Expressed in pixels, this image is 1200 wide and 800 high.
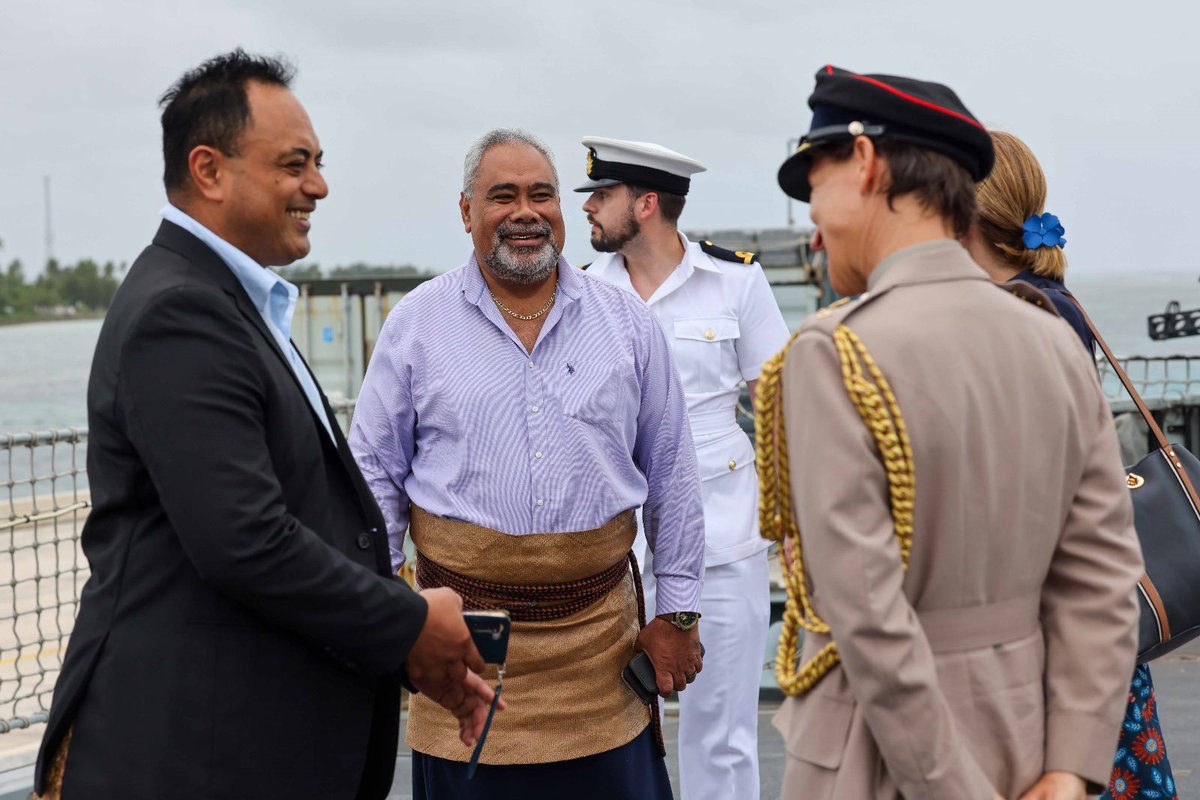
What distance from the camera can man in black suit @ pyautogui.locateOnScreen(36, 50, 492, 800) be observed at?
2.12 metres

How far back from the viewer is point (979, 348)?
1939mm

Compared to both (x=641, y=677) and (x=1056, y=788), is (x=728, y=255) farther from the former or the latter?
(x=1056, y=788)

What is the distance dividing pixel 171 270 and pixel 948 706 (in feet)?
4.52

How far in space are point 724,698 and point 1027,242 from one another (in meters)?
1.76

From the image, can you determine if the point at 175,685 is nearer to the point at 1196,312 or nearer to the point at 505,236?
the point at 505,236

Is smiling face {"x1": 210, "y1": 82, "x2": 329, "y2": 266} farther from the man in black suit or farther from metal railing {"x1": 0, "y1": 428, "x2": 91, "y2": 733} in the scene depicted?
metal railing {"x1": 0, "y1": 428, "x2": 91, "y2": 733}

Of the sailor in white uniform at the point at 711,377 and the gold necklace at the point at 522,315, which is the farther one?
the sailor in white uniform at the point at 711,377

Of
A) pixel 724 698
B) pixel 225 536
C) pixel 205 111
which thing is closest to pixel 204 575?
pixel 225 536

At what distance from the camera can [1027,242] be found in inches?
115

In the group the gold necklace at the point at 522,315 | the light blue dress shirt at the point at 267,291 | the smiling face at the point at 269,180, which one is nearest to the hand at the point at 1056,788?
the light blue dress shirt at the point at 267,291

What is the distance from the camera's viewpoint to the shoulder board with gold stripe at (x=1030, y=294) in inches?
85.4

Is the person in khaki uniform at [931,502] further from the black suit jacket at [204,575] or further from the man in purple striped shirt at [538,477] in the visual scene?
the man in purple striped shirt at [538,477]

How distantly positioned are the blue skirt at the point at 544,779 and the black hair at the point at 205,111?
63.9 inches

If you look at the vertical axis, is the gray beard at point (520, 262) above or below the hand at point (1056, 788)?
above
